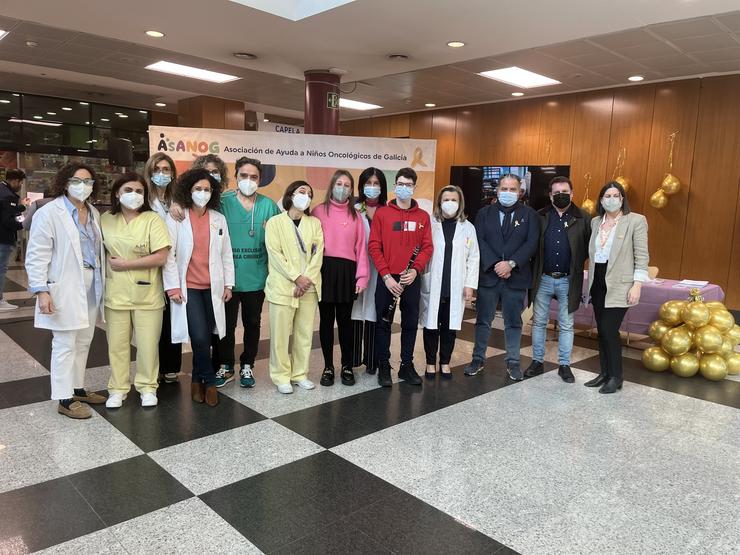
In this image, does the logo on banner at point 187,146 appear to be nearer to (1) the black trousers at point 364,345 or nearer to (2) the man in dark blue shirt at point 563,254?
(1) the black trousers at point 364,345

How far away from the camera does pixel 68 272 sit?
3244 millimetres

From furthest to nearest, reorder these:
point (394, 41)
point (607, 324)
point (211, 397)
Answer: point (394, 41) → point (607, 324) → point (211, 397)

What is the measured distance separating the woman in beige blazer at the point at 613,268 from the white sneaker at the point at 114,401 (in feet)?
11.6

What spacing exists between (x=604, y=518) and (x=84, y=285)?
123 inches

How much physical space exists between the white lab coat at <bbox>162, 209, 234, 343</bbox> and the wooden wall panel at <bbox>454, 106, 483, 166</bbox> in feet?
25.2

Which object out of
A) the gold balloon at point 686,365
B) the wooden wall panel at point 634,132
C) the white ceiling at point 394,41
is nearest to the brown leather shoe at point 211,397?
the white ceiling at point 394,41

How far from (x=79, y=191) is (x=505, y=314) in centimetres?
330

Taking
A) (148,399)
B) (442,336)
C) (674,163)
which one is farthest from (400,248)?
(674,163)

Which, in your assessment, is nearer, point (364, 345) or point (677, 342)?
point (364, 345)

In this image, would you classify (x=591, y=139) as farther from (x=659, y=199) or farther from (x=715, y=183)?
(x=715, y=183)

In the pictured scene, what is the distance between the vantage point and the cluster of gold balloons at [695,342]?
184 inches

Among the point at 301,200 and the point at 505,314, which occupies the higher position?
the point at 301,200

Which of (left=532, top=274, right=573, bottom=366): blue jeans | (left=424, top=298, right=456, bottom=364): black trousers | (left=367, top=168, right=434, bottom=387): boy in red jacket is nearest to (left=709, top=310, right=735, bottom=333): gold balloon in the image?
(left=532, top=274, right=573, bottom=366): blue jeans

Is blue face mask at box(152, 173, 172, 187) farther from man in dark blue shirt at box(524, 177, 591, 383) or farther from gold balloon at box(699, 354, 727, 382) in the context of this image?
gold balloon at box(699, 354, 727, 382)
